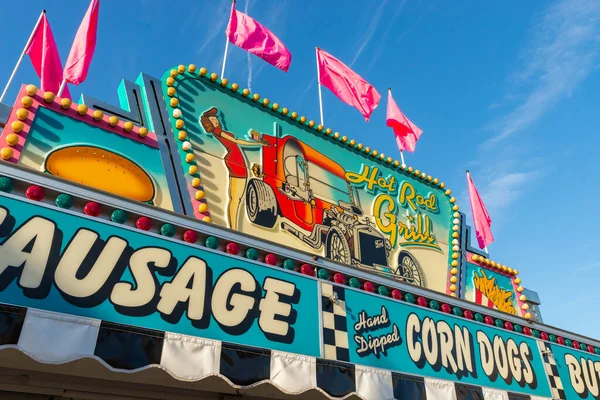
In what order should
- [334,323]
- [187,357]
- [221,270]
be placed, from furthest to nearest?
1. [334,323]
2. [221,270]
3. [187,357]

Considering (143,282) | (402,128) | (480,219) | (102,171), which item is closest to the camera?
(143,282)

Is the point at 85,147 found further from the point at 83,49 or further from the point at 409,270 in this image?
the point at 409,270

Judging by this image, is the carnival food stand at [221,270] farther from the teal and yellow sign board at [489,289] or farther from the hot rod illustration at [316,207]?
the teal and yellow sign board at [489,289]

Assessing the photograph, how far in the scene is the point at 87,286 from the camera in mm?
3258

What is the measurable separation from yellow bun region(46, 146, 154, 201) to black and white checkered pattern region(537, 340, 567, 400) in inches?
208

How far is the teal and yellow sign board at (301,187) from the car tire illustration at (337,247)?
0.05 feet

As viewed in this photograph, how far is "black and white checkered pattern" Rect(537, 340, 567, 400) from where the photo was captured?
6.07 metres

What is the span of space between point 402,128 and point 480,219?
2.56m

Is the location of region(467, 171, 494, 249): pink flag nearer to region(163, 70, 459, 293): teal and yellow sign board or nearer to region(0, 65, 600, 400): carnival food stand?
region(163, 70, 459, 293): teal and yellow sign board

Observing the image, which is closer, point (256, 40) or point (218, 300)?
point (218, 300)

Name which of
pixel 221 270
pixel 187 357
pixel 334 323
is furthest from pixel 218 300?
pixel 334 323

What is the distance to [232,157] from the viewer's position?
5965mm

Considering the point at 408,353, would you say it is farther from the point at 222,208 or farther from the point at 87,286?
the point at 87,286

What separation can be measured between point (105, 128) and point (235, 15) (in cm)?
406
